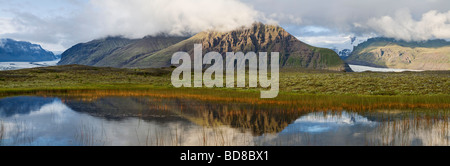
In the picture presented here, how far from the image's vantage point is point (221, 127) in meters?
20.2

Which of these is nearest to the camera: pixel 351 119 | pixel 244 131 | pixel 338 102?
pixel 244 131

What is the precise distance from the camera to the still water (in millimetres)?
16453

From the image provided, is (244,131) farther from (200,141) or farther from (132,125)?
(132,125)

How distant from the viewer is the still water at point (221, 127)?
648 inches

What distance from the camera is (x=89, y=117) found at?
2469cm

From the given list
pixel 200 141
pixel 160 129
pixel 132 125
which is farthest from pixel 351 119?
pixel 132 125
